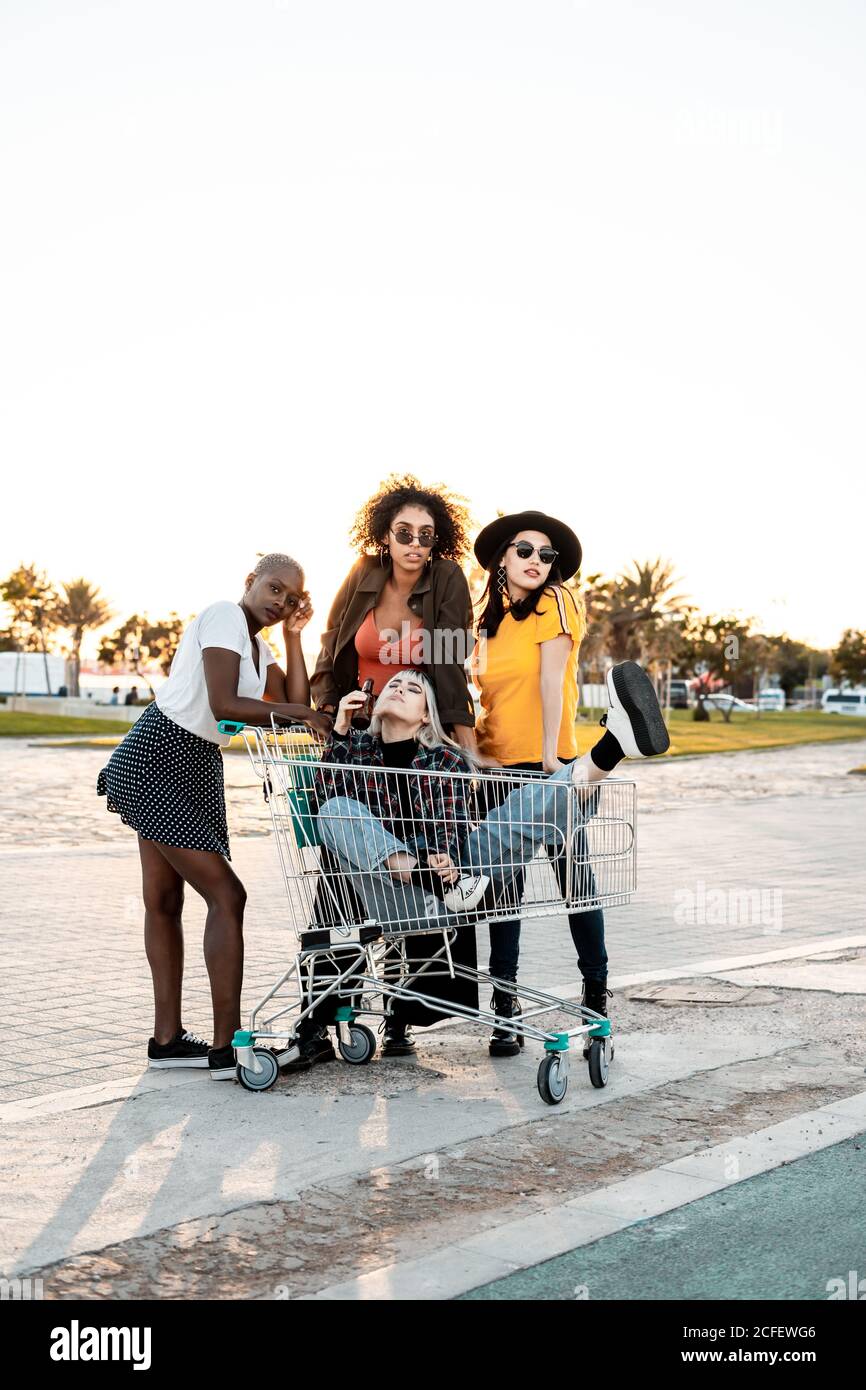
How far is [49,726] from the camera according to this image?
4441cm

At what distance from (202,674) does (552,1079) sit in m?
1.96

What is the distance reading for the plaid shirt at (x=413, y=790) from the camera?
215 inches

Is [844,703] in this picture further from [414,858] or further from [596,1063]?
[414,858]

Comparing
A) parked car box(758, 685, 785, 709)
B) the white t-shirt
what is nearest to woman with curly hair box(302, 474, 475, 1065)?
the white t-shirt

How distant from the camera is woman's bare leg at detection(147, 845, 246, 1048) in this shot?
5633 millimetres

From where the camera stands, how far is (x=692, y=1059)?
20.0 feet

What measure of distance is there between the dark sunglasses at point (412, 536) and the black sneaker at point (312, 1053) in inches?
77.5

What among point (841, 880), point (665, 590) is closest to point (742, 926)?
point (841, 880)

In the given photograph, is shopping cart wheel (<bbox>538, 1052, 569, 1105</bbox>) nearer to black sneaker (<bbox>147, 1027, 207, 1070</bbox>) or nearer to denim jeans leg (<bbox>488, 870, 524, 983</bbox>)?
denim jeans leg (<bbox>488, 870, 524, 983</bbox>)

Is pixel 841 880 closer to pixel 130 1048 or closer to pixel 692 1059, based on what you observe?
pixel 692 1059

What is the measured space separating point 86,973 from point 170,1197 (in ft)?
12.1

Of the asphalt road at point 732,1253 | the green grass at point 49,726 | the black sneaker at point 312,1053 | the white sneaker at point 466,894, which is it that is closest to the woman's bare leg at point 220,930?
the black sneaker at point 312,1053

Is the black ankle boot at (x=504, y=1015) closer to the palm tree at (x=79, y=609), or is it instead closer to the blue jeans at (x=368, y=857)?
the blue jeans at (x=368, y=857)
